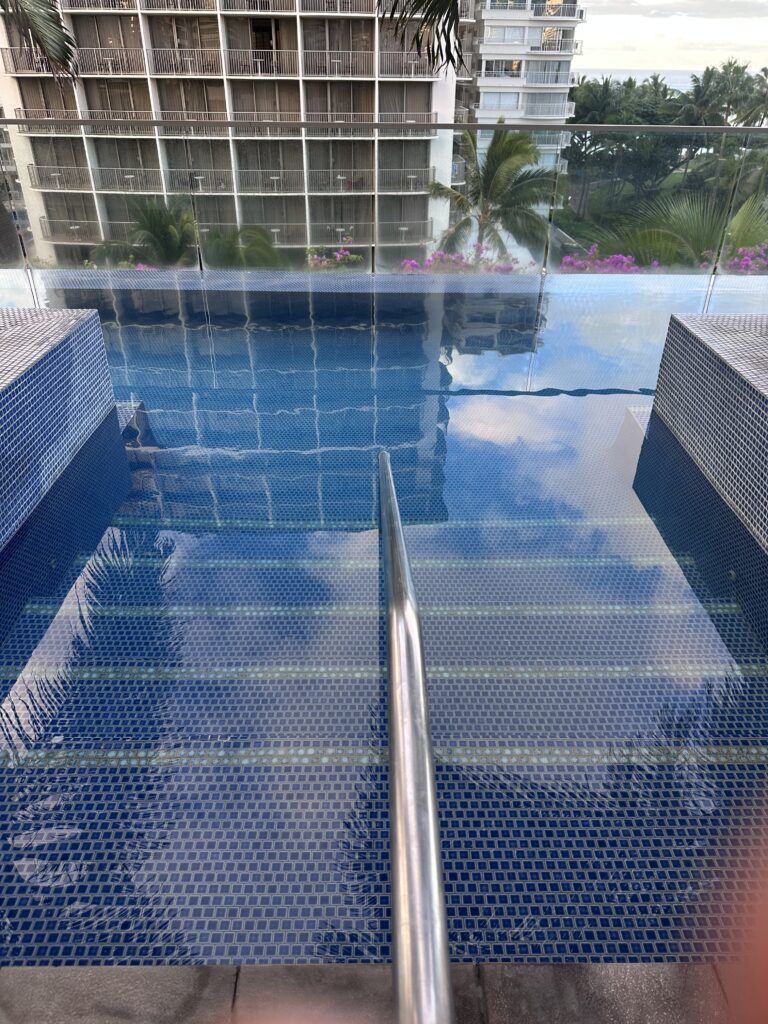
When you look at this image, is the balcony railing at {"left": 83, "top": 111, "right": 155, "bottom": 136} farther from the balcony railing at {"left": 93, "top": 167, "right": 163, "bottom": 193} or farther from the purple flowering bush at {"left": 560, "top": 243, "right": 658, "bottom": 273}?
the purple flowering bush at {"left": 560, "top": 243, "right": 658, "bottom": 273}

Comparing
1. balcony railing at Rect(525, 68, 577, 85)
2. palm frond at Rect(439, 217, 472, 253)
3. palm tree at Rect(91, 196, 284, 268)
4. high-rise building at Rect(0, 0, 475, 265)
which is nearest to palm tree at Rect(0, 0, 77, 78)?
high-rise building at Rect(0, 0, 475, 265)

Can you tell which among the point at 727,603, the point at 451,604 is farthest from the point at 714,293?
the point at 451,604

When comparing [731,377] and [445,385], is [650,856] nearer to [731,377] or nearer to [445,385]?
[731,377]

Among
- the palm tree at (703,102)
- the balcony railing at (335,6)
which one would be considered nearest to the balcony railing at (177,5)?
the balcony railing at (335,6)

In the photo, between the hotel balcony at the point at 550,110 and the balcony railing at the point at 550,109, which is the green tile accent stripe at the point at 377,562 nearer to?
the hotel balcony at the point at 550,110

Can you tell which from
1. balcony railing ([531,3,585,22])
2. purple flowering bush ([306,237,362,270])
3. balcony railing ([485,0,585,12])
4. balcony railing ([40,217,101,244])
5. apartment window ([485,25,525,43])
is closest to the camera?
balcony railing ([40,217,101,244])

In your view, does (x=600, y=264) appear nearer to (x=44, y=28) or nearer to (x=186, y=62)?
(x=44, y=28)
